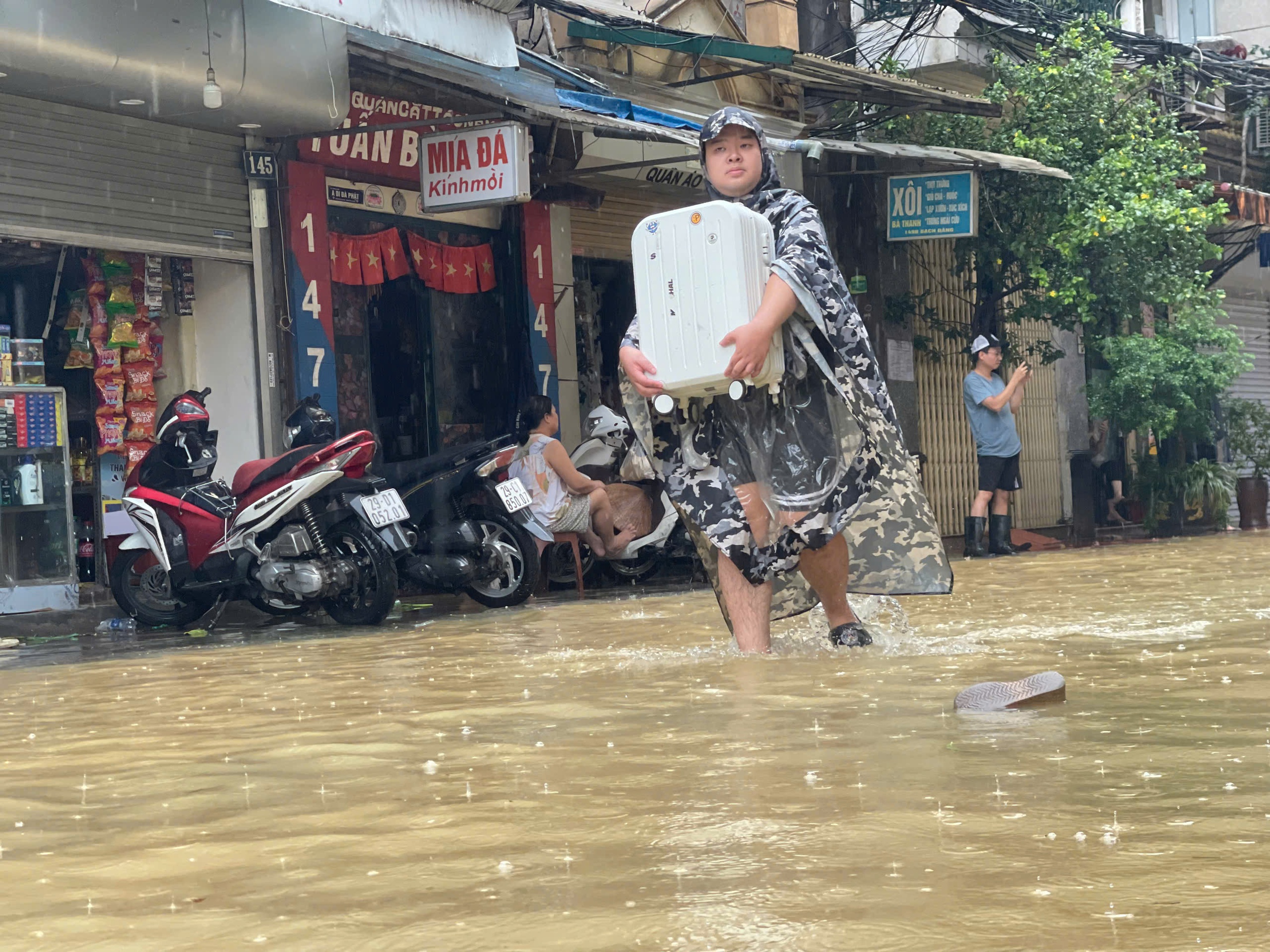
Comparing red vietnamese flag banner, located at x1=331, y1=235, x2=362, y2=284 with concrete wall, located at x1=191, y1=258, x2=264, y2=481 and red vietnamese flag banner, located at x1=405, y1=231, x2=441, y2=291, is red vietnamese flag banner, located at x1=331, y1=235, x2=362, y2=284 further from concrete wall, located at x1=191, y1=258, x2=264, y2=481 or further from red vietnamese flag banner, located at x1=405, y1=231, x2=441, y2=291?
concrete wall, located at x1=191, y1=258, x2=264, y2=481

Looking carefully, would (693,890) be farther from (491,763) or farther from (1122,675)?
(1122,675)

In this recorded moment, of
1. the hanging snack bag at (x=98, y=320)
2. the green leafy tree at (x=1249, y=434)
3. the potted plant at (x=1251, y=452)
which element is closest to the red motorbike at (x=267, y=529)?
the hanging snack bag at (x=98, y=320)

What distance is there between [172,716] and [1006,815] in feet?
9.10

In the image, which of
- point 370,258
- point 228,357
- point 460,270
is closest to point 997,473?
point 460,270

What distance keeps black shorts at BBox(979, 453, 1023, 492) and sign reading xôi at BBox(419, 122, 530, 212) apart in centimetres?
512

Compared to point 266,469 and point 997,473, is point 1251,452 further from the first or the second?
point 266,469

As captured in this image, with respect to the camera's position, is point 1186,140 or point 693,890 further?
point 1186,140

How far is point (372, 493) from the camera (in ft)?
27.5

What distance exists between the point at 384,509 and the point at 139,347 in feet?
9.49

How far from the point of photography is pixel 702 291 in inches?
204

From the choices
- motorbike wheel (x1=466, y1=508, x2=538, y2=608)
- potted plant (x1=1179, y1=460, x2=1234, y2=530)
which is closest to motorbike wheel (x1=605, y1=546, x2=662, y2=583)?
motorbike wheel (x1=466, y1=508, x2=538, y2=608)

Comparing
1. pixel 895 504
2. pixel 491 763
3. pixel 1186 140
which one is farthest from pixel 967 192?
pixel 491 763

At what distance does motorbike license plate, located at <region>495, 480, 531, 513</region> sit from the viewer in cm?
922

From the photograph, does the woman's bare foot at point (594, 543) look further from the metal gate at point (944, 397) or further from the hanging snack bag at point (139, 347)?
the metal gate at point (944, 397)
